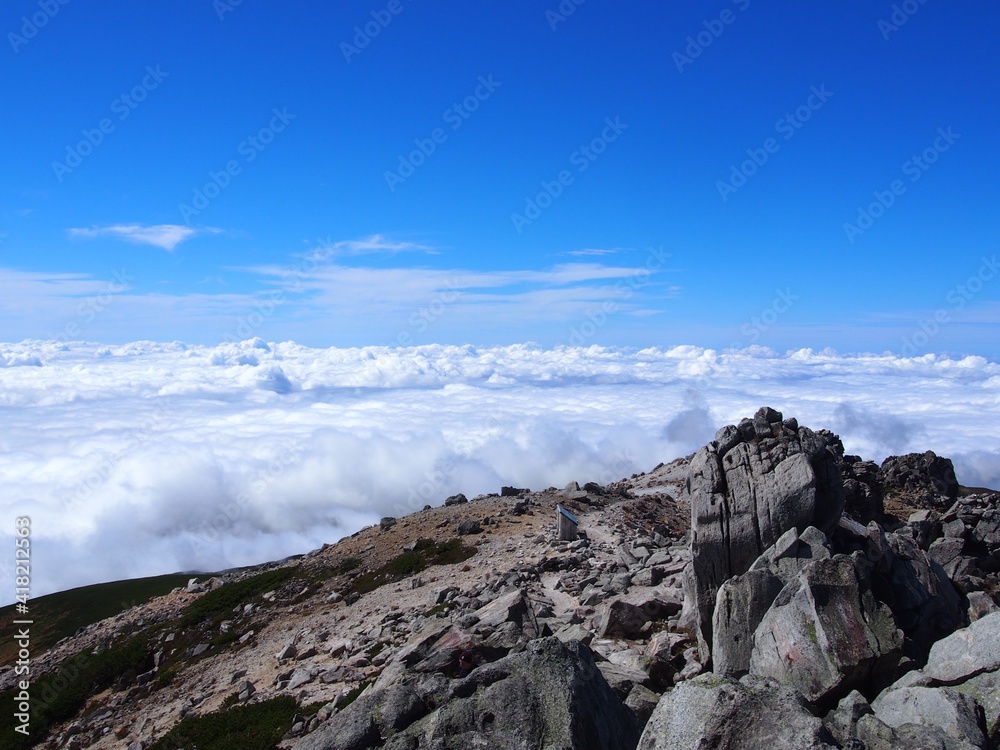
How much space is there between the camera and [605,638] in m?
22.6

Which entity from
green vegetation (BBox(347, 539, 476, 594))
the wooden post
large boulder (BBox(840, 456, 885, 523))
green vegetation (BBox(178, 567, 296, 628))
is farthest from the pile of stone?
green vegetation (BBox(178, 567, 296, 628))

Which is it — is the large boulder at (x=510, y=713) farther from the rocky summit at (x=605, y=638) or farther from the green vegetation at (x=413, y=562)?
the green vegetation at (x=413, y=562)

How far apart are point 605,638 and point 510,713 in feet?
36.0

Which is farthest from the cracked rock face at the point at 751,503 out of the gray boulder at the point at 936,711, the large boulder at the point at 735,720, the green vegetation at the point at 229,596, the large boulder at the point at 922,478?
the large boulder at the point at 922,478

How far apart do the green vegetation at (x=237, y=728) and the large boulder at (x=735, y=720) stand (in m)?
14.9

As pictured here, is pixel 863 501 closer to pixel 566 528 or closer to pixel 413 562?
pixel 566 528

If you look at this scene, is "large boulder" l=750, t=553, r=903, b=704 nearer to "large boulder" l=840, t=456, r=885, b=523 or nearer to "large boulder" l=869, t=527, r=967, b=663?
"large boulder" l=869, t=527, r=967, b=663

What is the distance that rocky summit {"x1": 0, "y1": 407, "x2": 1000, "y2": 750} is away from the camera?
40.1ft

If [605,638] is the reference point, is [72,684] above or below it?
below

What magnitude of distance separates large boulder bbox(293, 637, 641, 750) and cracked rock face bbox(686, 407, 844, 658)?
784cm

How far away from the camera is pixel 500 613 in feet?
70.9

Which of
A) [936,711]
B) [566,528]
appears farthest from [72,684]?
[936,711]

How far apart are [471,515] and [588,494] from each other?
10.2 metres

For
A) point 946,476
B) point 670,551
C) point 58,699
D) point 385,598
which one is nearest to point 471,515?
point 385,598
